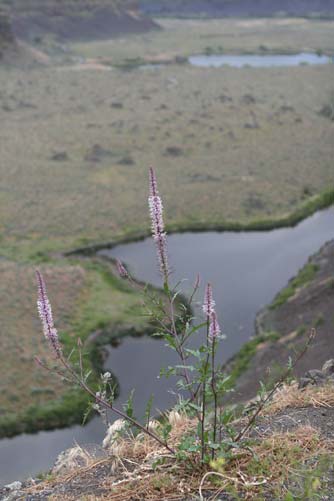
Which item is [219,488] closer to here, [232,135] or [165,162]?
[165,162]

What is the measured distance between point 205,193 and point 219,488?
1525 inches

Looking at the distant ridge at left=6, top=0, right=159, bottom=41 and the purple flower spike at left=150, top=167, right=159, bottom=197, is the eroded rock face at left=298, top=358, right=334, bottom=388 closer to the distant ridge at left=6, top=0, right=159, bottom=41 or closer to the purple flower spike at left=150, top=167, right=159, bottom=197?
the purple flower spike at left=150, top=167, right=159, bottom=197

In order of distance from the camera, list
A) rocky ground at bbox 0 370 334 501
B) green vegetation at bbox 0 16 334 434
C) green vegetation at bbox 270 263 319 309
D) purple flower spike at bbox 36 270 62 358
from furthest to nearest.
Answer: green vegetation at bbox 270 263 319 309 → green vegetation at bbox 0 16 334 434 → rocky ground at bbox 0 370 334 501 → purple flower spike at bbox 36 270 62 358

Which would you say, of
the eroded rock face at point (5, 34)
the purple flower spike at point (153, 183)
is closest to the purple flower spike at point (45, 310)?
the purple flower spike at point (153, 183)

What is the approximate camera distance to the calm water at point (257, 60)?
106 m

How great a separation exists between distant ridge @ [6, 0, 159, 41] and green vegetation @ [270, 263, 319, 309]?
102 m

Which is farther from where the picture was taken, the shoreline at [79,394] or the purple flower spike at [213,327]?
the shoreline at [79,394]

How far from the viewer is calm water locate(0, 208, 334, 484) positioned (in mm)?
20641

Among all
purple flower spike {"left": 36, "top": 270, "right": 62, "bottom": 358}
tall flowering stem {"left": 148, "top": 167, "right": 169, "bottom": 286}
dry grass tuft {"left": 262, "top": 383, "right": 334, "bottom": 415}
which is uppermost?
tall flowering stem {"left": 148, "top": 167, "right": 169, "bottom": 286}

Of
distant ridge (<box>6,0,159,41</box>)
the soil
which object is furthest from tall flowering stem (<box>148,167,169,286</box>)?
distant ridge (<box>6,0,159,41</box>)

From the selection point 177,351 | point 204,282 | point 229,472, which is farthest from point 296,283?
point 177,351

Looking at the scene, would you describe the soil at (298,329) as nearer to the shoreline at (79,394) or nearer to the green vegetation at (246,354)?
the green vegetation at (246,354)

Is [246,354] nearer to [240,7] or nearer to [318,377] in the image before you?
[318,377]

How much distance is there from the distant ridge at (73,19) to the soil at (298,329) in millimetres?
104522
